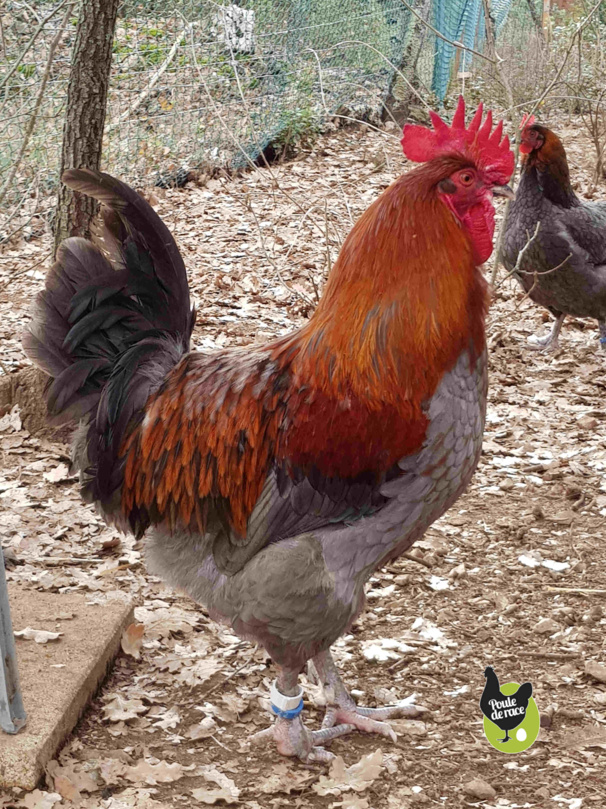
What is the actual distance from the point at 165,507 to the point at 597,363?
462cm

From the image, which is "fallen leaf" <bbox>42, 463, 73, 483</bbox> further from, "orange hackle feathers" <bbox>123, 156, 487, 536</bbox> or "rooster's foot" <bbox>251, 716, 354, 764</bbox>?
"rooster's foot" <bbox>251, 716, 354, 764</bbox>

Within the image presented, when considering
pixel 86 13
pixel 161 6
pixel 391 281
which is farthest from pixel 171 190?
pixel 391 281

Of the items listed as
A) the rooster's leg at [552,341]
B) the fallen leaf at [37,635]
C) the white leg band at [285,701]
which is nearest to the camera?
the white leg band at [285,701]

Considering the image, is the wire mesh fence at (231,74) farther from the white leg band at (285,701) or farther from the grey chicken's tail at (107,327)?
the white leg band at (285,701)

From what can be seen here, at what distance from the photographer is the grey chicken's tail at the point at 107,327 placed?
3.12 metres

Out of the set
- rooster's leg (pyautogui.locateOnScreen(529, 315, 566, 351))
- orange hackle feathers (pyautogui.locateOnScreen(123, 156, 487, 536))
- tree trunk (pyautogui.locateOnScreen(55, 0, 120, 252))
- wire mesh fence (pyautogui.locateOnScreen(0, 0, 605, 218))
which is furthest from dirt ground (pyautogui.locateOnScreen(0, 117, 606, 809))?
wire mesh fence (pyautogui.locateOnScreen(0, 0, 605, 218))

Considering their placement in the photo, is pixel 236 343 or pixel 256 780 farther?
pixel 236 343

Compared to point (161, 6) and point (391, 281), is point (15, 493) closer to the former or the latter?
point (391, 281)

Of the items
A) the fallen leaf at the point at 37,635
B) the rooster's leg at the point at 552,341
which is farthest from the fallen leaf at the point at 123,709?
the rooster's leg at the point at 552,341

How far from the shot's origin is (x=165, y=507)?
10.3ft

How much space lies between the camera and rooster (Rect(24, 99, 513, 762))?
2.75 m

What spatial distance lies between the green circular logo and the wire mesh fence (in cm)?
585

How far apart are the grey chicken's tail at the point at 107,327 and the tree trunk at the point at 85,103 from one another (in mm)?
1528

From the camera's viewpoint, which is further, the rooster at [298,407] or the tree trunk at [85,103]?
the tree trunk at [85,103]
